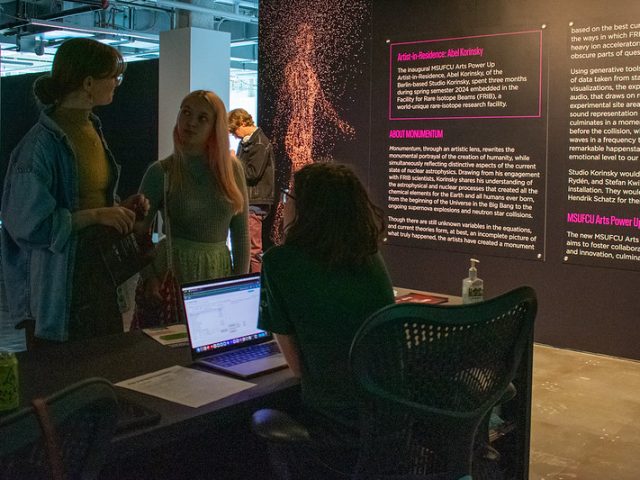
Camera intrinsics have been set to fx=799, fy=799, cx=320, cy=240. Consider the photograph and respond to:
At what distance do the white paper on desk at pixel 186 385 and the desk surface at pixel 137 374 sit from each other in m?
0.03

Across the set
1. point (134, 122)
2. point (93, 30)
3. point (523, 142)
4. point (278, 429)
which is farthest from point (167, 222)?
point (93, 30)

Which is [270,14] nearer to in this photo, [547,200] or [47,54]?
[547,200]

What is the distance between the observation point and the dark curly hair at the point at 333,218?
1820mm

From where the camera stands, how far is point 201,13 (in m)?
10.1

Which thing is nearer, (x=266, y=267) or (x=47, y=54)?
(x=266, y=267)

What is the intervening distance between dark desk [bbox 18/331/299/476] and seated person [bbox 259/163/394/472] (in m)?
0.14

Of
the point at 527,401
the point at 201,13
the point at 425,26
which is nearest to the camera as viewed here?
the point at 527,401

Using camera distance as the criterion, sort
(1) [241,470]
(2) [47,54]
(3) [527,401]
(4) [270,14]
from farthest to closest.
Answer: (2) [47,54] < (4) [270,14] < (3) [527,401] < (1) [241,470]

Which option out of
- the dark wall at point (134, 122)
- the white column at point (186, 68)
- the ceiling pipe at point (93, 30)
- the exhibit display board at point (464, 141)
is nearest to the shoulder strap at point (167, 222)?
the exhibit display board at point (464, 141)

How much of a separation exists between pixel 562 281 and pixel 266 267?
371 centimetres

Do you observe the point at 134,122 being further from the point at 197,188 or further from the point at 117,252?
the point at 117,252

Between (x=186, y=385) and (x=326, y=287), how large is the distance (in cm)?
44

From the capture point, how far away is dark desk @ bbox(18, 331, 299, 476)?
1634mm

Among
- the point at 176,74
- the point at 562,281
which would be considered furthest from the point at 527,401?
the point at 176,74
